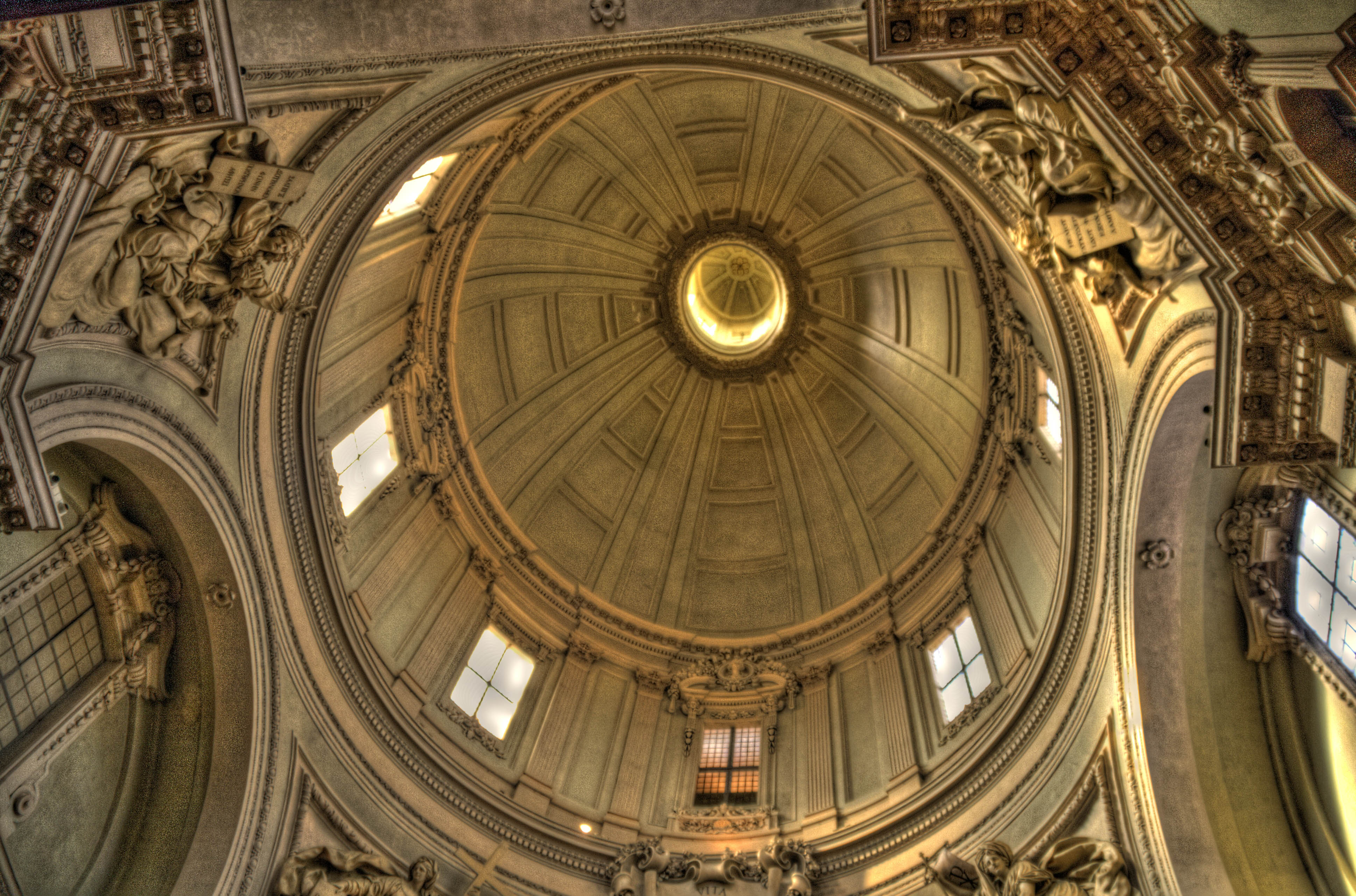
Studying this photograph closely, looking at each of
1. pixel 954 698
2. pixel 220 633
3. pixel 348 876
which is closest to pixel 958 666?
pixel 954 698

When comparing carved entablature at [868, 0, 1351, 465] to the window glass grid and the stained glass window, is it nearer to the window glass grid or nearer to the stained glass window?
the stained glass window

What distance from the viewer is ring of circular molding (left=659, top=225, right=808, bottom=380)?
26.8 metres

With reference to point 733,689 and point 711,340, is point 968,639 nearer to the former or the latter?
point 733,689

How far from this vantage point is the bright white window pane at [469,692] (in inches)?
751

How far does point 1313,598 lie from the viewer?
11977mm

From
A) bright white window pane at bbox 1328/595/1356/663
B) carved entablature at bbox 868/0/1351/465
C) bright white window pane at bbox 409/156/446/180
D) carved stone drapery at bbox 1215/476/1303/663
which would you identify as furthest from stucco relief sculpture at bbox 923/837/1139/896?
bright white window pane at bbox 409/156/446/180

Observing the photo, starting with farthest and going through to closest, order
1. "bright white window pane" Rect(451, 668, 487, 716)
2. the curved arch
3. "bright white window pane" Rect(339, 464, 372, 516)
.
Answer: "bright white window pane" Rect(451, 668, 487, 716), "bright white window pane" Rect(339, 464, 372, 516), the curved arch

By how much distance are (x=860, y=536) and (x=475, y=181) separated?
11.9 meters

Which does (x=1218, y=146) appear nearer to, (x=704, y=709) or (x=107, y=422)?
(x=107, y=422)

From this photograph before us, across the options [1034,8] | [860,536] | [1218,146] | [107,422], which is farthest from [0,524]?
[860,536]

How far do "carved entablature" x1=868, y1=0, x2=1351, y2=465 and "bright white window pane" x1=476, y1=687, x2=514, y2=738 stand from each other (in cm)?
1408

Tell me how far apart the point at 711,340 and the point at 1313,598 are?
58.3ft

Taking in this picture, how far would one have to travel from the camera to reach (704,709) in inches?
847

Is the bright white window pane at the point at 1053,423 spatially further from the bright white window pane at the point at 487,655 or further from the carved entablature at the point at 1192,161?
the bright white window pane at the point at 487,655
